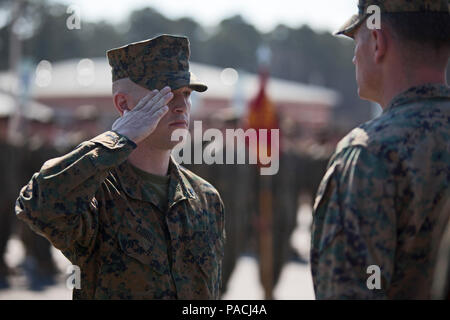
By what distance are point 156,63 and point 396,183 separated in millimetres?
1557

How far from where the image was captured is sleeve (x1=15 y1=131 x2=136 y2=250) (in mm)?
2979

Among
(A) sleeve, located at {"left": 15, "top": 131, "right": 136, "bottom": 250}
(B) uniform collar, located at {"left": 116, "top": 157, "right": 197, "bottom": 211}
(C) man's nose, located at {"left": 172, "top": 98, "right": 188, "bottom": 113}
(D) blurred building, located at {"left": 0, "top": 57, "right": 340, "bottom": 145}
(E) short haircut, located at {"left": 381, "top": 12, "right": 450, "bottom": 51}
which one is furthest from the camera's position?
(D) blurred building, located at {"left": 0, "top": 57, "right": 340, "bottom": 145}

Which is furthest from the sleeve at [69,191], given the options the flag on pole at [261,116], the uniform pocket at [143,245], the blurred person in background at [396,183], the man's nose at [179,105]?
the flag on pole at [261,116]

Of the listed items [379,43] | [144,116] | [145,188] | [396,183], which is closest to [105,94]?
[145,188]

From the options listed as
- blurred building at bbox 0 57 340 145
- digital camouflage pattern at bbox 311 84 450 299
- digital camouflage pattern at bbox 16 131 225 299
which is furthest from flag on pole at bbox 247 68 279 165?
blurred building at bbox 0 57 340 145

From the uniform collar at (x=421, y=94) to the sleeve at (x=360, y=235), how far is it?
1.07 feet

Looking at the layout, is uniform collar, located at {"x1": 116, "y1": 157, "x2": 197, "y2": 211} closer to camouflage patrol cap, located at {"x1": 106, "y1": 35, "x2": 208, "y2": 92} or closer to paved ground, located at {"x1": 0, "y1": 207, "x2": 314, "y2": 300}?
camouflage patrol cap, located at {"x1": 106, "y1": 35, "x2": 208, "y2": 92}

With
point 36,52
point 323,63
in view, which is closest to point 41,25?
point 36,52

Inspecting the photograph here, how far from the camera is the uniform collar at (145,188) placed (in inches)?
133

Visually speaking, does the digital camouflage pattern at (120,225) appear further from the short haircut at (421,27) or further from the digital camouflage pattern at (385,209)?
the short haircut at (421,27)

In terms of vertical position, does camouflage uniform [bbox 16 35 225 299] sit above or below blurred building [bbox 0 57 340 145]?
below

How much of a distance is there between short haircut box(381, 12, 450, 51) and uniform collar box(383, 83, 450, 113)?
14cm

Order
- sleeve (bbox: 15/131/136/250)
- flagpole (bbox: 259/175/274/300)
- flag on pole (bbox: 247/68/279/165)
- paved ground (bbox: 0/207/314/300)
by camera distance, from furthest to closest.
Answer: flag on pole (bbox: 247/68/279/165) < flagpole (bbox: 259/175/274/300) < paved ground (bbox: 0/207/314/300) < sleeve (bbox: 15/131/136/250)

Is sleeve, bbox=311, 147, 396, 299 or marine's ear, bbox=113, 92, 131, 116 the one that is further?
marine's ear, bbox=113, 92, 131, 116
